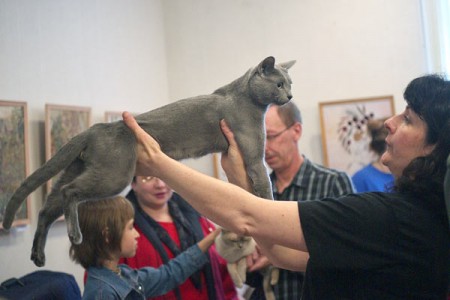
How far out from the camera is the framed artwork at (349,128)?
310 cm

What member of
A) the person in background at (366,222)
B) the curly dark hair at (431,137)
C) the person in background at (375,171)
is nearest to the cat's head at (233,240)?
the person in background at (366,222)

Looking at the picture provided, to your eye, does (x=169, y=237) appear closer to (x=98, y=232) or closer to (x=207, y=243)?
(x=207, y=243)

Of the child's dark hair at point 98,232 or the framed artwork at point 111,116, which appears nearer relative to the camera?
the child's dark hair at point 98,232

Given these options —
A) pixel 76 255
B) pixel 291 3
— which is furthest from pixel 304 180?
pixel 291 3

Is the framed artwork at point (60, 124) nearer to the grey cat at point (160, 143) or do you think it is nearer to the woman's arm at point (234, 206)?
the grey cat at point (160, 143)

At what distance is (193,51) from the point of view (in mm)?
3406

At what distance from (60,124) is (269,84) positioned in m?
1.38

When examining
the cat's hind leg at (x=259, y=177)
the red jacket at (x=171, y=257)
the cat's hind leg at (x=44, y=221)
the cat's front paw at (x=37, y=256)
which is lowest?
the red jacket at (x=171, y=257)

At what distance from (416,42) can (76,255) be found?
2380mm

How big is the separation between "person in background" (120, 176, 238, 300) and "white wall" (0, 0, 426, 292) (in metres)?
0.46

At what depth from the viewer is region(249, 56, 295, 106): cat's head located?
1.30 m

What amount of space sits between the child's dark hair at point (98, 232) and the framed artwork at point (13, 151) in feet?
1.55

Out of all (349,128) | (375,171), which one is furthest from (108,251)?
(349,128)

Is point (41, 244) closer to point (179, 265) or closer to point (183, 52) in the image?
point (179, 265)
